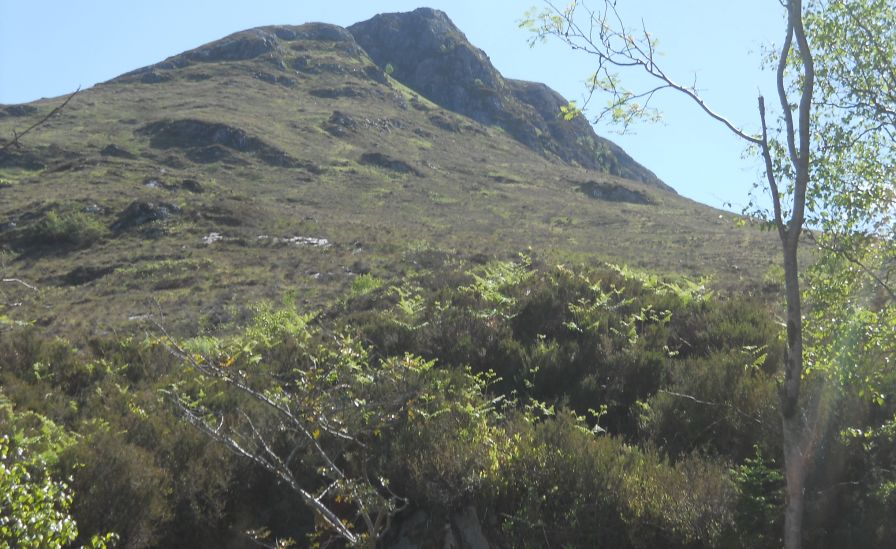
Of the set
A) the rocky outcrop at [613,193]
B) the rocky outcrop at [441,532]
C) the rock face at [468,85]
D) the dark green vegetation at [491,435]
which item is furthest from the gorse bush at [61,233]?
the rock face at [468,85]

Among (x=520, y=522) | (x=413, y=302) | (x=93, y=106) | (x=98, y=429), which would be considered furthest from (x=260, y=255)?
(x=93, y=106)

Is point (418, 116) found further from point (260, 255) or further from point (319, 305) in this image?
point (319, 305)

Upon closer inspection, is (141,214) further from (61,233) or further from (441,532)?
(441,532)

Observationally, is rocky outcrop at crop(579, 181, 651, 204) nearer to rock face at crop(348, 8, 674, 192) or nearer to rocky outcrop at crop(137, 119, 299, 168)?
rocky outcrop at crop(137, 119, 299, 168)

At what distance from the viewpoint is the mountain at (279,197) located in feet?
80.8

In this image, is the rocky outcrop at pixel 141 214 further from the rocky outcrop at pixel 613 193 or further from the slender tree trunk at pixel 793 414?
the rocky outcrop at pixel 613 193

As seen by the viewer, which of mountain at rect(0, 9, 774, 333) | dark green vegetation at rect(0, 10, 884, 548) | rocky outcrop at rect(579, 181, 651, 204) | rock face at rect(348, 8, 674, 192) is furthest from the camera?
rock face at rect(348, 8, 674, 192)

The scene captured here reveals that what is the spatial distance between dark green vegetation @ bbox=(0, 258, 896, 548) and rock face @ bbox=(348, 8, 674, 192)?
298ft

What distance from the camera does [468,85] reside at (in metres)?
121

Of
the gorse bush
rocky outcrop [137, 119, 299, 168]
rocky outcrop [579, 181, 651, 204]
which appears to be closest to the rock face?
rocky outcrop [579, 181, 651, 204]

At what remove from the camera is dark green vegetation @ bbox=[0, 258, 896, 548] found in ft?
17.8

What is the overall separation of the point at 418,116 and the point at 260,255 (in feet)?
221

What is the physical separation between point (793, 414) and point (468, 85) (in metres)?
121

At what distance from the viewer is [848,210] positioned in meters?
5.86
